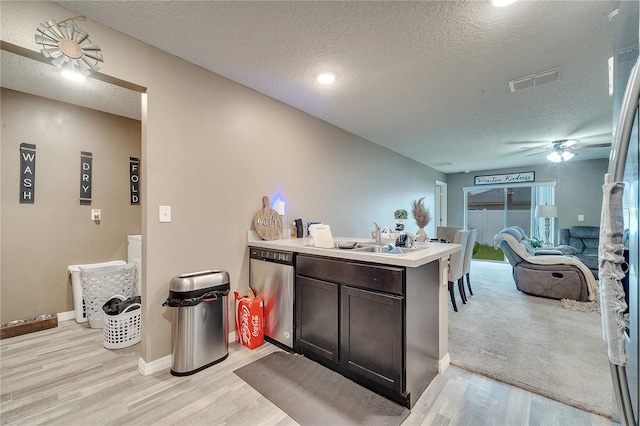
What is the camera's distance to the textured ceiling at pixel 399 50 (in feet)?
5.53

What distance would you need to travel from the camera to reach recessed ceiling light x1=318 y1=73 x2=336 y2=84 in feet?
8.06

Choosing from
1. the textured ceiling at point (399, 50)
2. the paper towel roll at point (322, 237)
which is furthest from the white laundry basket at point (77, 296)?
the paper towel roll at point (322, 237)

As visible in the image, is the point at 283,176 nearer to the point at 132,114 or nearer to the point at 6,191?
the point at 132,114

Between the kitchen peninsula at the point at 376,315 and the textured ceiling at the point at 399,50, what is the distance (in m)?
1.58

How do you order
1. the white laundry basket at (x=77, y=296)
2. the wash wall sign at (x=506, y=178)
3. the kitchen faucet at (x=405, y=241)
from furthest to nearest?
the wash wall sign at (x=506, y=178), the white laundry basket at (x=77, y=296), the kitchen faucet at (x=405, y=241)

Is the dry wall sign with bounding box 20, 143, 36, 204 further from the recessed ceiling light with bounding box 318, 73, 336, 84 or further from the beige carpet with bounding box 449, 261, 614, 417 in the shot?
the beige carpet with bounding box 449, 261, 614, 417

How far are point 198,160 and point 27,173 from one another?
2.06 meters

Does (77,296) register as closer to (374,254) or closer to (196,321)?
(196,321)

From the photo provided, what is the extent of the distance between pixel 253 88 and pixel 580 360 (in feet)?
12.7

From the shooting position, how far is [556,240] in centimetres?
636

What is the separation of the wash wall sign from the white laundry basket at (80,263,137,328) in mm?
8217

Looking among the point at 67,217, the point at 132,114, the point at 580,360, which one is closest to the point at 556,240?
the point at 580,360

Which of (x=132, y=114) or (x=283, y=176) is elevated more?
(x=132, y=114)

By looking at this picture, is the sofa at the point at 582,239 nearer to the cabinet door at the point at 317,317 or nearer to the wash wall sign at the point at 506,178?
the wash wall sign at the point at 506,178
